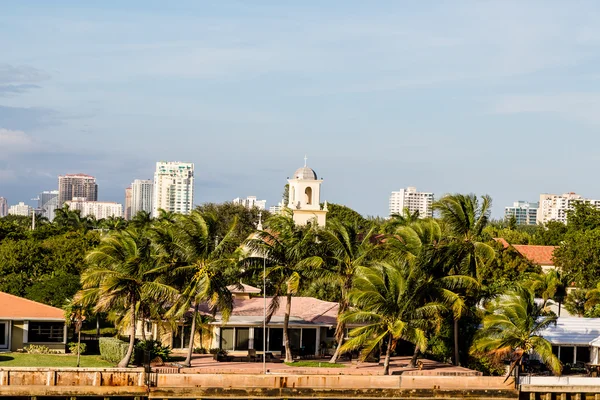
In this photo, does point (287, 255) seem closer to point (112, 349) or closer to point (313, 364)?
point (313, 364)

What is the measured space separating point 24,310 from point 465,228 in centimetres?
2085

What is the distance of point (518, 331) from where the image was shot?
1551 inches

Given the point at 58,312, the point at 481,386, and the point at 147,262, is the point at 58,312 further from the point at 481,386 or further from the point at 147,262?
the point at 481,386

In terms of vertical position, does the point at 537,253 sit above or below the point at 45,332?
above

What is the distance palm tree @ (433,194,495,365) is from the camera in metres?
44.3

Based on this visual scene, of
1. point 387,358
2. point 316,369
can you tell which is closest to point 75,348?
point 316,369

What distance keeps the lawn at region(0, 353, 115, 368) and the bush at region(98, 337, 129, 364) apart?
274 millimetres

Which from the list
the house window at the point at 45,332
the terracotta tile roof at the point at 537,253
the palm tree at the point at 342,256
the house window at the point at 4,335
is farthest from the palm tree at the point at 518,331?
the terracotta tile roof at the point at 537,253

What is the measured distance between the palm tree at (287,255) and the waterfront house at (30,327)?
33.7ft

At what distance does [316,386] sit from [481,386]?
257 inches

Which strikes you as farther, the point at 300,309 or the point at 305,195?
the point at 305,195

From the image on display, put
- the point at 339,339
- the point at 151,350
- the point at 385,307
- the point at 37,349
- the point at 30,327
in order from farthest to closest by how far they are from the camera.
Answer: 1. the point at 30,327
2. the point at 37,349
3. the point at 339,339
4. the point at 151,350
5. the point at 385,307

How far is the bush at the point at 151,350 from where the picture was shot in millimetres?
42906

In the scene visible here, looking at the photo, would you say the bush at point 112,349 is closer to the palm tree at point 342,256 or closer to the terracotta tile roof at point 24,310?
the terracotta tile roof at point 24,310
